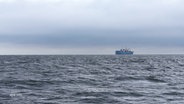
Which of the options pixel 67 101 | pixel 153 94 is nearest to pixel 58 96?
pixel 67 101

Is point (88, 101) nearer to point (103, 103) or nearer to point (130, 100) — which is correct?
point (103, 103)

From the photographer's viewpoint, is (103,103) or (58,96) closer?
(103,103)

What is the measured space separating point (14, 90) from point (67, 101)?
6.89 meters

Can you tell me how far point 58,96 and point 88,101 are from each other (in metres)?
2.76

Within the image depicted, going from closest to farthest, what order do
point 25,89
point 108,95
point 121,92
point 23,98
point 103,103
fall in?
1. point 103,103
2. point 23,98
3. point 108,95
4. point 121,92
5. point 25,89

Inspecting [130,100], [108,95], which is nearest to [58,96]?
[108,95]

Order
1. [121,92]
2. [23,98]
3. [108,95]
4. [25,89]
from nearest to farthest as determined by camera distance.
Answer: [23,98] < [108,95] < [121,92] < [25,89]

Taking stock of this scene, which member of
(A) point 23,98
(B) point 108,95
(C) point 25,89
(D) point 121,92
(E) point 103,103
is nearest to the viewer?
(E) point 103,103

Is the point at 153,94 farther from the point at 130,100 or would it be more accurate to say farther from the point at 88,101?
the point at 88,101

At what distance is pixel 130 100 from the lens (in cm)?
2156

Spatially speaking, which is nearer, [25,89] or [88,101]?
[88,101]

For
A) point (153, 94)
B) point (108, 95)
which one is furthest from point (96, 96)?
point (153, 94)

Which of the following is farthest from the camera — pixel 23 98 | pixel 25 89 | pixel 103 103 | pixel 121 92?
pixel 25 89

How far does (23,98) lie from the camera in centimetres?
2180
